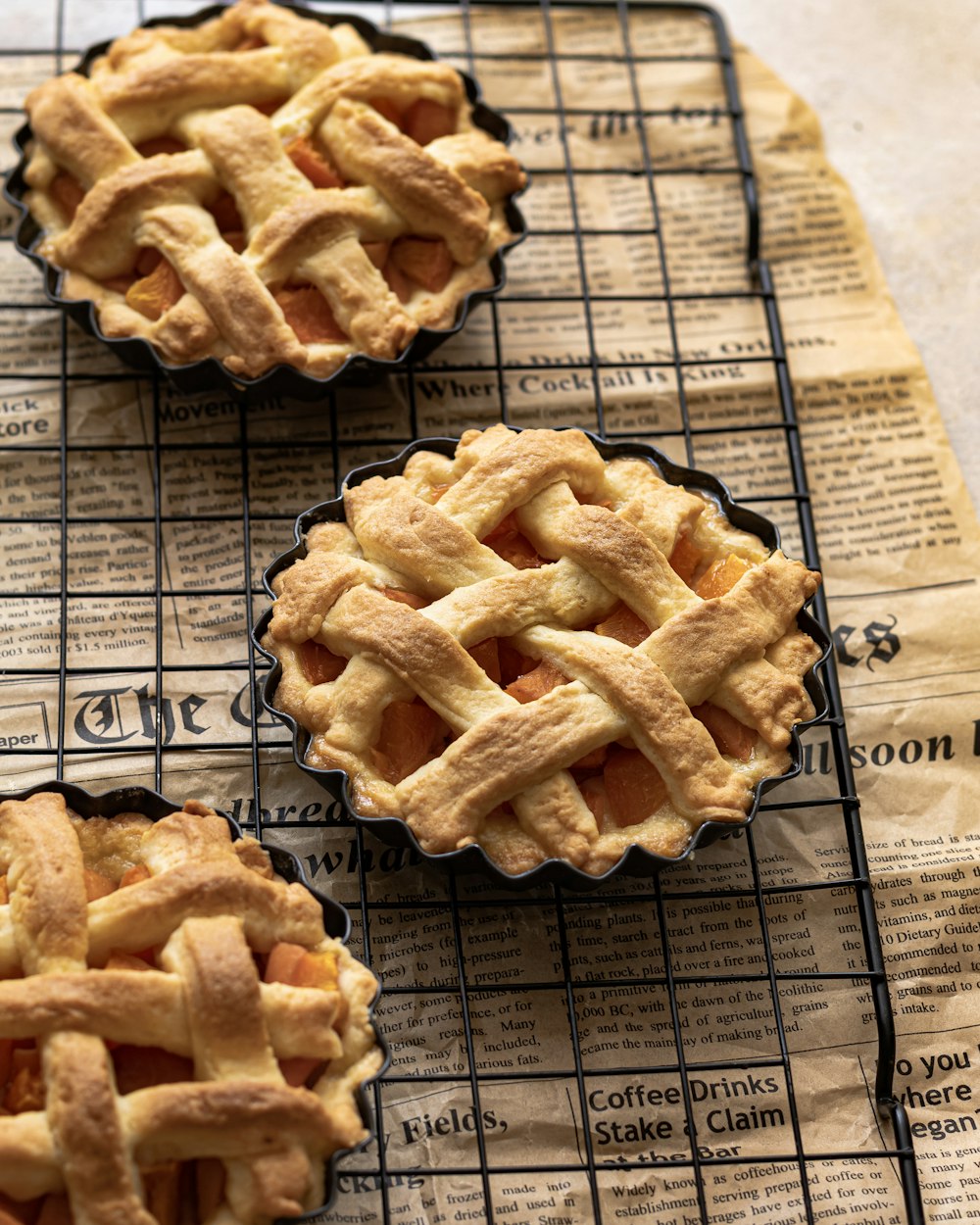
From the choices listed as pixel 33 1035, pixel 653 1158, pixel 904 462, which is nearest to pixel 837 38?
pixel 904 462

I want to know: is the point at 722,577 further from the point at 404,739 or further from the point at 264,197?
the point at 264,197

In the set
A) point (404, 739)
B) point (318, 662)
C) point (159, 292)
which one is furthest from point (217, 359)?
point (404, 739)

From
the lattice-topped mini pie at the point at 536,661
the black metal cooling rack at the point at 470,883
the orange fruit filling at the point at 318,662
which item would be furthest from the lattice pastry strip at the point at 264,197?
the orange fruit filling at the point at 318,662

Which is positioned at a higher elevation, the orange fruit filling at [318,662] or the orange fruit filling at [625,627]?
the orange fruit filling at [625,627]

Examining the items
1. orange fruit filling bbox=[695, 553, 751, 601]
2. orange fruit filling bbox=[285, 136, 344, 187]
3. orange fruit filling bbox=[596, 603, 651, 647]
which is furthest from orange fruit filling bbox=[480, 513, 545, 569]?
orange fruit filling bbox=[285, 136, 344, 187]

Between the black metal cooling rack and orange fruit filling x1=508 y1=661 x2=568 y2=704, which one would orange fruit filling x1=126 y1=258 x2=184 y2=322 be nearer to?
the black metal cooling rack

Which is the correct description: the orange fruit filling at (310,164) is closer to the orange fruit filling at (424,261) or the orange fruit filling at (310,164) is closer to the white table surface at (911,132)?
the orange fruit filling at (424,261)
